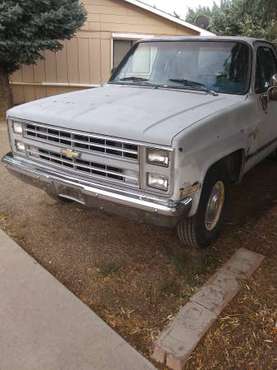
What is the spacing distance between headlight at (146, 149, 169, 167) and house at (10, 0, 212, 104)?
993cm

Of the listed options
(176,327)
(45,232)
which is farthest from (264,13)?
(176,327)

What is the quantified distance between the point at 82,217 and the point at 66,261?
92cm

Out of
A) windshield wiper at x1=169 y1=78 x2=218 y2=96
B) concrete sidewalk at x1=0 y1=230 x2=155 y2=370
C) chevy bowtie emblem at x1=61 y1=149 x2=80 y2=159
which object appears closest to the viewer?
concrete sidewalk at x1=0 y1=230 x2=155 y2=370

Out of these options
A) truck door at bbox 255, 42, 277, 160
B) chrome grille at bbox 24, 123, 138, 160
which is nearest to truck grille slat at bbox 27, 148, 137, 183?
chrome grille at bbox 24, 123, 138, 160

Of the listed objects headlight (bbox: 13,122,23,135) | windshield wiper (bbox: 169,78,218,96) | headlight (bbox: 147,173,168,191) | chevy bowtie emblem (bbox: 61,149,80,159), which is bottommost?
headlight (bbox: 147,173,168,191)

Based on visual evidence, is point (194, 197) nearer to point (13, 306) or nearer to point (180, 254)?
point (180, 254)

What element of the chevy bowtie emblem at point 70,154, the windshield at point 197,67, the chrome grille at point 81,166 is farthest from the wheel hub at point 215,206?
the chevy bowtie emblem at point 70,154

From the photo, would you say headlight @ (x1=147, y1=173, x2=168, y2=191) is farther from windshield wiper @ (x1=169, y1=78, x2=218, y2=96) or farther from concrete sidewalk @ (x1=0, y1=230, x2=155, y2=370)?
windshield wiper @ (x1=169, y1=78, x2=218, y2=96)

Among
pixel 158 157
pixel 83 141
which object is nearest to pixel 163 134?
pixel 158 157

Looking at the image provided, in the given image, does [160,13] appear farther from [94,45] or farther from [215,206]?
[215,206]

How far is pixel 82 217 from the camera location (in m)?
4.41

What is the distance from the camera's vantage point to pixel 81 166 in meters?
3.34

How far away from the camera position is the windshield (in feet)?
13.6

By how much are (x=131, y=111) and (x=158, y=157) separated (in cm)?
68
